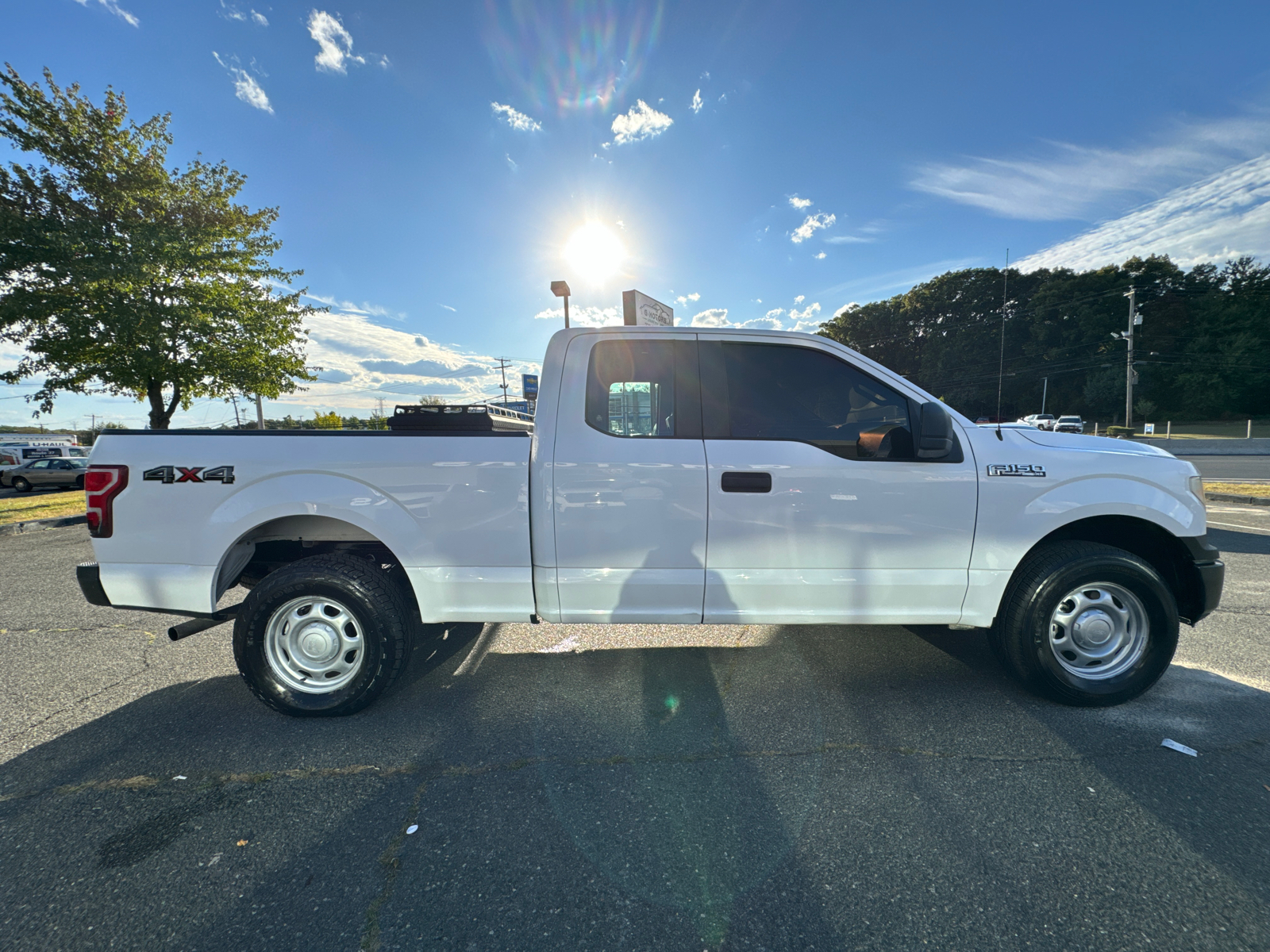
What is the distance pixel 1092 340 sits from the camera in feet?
169

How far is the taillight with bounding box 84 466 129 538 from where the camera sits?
9.14 ft

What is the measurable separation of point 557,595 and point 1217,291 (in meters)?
70.3

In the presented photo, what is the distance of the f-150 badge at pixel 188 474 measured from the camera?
2803 mm

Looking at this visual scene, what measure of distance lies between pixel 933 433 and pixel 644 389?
147cm

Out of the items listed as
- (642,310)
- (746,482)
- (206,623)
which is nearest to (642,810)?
(746,482)

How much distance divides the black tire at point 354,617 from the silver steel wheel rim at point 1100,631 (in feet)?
11.6

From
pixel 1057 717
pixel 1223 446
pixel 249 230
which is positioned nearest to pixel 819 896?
pixel 1057 717

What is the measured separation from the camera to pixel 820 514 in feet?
9.08

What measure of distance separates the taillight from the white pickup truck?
0.01 meters

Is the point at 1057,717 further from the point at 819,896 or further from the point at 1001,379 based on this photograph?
the point at 1001,379

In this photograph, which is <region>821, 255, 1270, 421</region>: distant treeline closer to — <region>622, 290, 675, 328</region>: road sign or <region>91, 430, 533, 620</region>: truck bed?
<region>622, 290, 675, 328</region>: road sign

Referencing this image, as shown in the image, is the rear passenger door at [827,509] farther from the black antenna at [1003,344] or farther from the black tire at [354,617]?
the black antenna at [1003,344]

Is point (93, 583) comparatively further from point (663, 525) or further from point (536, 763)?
point (663, 525)

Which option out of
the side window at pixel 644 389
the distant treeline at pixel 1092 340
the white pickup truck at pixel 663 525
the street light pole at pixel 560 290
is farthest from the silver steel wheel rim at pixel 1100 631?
the distant treeline at pixel 1092 340
